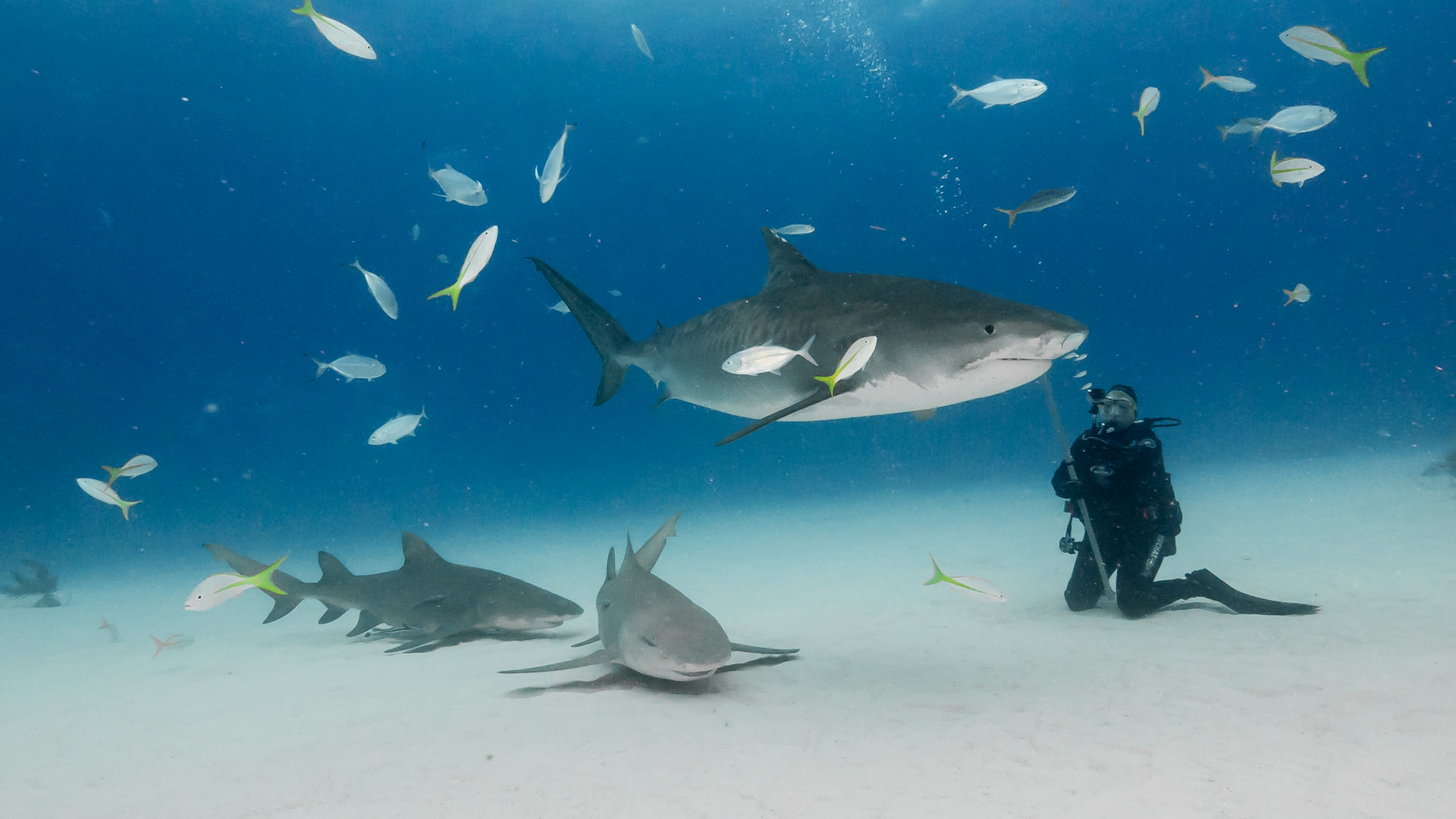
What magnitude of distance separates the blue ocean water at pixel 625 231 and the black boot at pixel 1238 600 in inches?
474

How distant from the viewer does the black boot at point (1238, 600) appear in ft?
16.3

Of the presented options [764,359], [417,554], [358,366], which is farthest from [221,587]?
[358,366]

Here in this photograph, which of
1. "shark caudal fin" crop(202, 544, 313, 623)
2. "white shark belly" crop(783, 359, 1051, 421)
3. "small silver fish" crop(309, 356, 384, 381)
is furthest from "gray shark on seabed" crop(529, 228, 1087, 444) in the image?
"small silver fish" crop(309, 356, 384, 381)

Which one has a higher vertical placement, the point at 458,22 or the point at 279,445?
the point at 458,22

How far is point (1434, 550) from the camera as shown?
698cm

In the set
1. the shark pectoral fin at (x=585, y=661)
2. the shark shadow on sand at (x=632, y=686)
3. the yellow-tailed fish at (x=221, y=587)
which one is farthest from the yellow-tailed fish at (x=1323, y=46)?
the yellow-tailed fish at (x=221, y=587)

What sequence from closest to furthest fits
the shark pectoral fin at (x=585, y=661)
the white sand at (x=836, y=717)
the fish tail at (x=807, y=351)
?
the white sand at (x=836, y=717) < the fish tail at (x=807, y=351) < the shark pectoral fin at (x=585, y=661)

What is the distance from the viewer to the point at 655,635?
3.51m

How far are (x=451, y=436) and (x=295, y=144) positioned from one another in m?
27.9

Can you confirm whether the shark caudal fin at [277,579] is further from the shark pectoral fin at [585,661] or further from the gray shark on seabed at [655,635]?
the shark pectoral fin at [585,661]

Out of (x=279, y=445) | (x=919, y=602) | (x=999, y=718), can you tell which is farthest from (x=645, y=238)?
(x=999, y=718)

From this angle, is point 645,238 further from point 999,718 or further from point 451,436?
point 999,718

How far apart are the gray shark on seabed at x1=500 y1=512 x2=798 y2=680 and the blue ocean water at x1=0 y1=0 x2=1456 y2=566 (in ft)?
51.1

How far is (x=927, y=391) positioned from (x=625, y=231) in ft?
143
